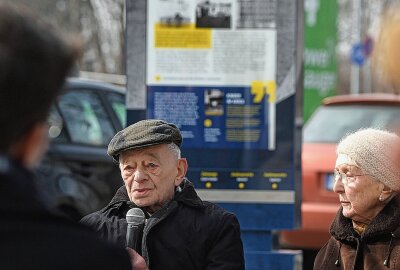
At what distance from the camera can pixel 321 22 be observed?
14062 mm

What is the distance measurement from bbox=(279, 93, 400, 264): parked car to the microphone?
487cm

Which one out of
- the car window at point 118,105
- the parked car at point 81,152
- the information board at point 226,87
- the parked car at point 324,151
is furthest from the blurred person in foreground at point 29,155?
the car window at point 118,105

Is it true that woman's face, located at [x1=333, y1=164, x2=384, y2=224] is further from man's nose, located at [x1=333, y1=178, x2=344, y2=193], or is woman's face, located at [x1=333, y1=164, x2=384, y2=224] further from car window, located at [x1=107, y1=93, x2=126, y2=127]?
car window, located at [x1=107, y1=93, x2=126, y2=127]

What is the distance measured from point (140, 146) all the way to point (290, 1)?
265 centimetres

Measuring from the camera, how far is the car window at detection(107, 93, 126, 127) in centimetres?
933

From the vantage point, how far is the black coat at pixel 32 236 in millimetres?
1854

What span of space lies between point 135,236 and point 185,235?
0.64 ft

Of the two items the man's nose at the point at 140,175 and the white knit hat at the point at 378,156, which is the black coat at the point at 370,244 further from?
the man's nose at the point at 140,175

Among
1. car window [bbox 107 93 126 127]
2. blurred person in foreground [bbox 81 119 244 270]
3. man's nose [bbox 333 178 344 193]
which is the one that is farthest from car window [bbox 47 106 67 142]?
man's nose [bbox 333 178 344 193]

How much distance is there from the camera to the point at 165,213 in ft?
13.1

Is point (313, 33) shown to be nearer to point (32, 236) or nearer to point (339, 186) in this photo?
point (339, 186)

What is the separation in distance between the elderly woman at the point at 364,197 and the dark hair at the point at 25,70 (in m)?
2.37

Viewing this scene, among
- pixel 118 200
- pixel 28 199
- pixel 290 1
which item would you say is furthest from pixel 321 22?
pixel 28 199

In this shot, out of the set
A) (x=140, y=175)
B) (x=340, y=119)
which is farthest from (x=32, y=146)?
(x=340, y=119)
